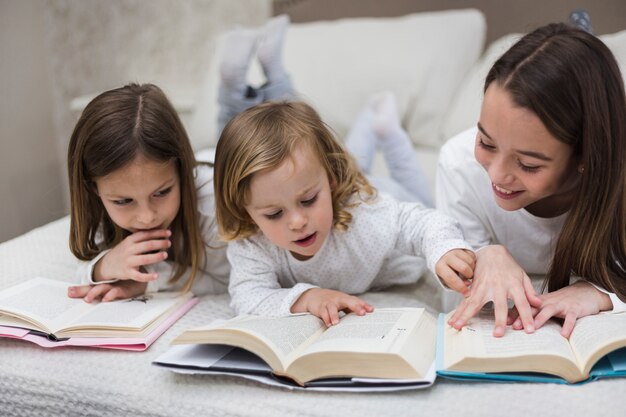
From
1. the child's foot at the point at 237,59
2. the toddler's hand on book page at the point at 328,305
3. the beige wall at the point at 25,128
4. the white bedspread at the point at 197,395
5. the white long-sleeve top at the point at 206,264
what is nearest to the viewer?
the white bedspread at the point at 197,395

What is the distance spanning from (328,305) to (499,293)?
0.26 meters

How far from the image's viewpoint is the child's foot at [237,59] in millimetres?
1791

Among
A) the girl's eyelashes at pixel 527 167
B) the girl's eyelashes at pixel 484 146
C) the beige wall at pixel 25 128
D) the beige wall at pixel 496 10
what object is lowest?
the beige wall at pixel 25 128

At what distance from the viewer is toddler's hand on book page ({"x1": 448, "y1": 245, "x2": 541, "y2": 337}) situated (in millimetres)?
904

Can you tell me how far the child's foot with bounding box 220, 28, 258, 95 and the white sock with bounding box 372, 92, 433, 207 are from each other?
41cm

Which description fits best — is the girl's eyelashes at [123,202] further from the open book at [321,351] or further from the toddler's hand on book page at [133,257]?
the open book at [321,351]

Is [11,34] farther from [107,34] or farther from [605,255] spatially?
[605,255]

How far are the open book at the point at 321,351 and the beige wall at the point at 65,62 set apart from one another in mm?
1514

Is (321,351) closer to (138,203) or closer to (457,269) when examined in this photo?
(457,269)

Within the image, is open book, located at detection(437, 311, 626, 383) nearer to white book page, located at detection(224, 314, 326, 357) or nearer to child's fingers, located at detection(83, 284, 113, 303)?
white book page, located at detection(224, 314, 326, 357)

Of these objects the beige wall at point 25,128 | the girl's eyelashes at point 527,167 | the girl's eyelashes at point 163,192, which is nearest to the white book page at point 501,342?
the girl's eyelashes at point 527,167

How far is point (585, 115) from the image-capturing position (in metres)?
0.91

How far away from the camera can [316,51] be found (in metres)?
2.12

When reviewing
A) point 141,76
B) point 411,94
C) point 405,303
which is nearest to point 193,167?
point 405,303
